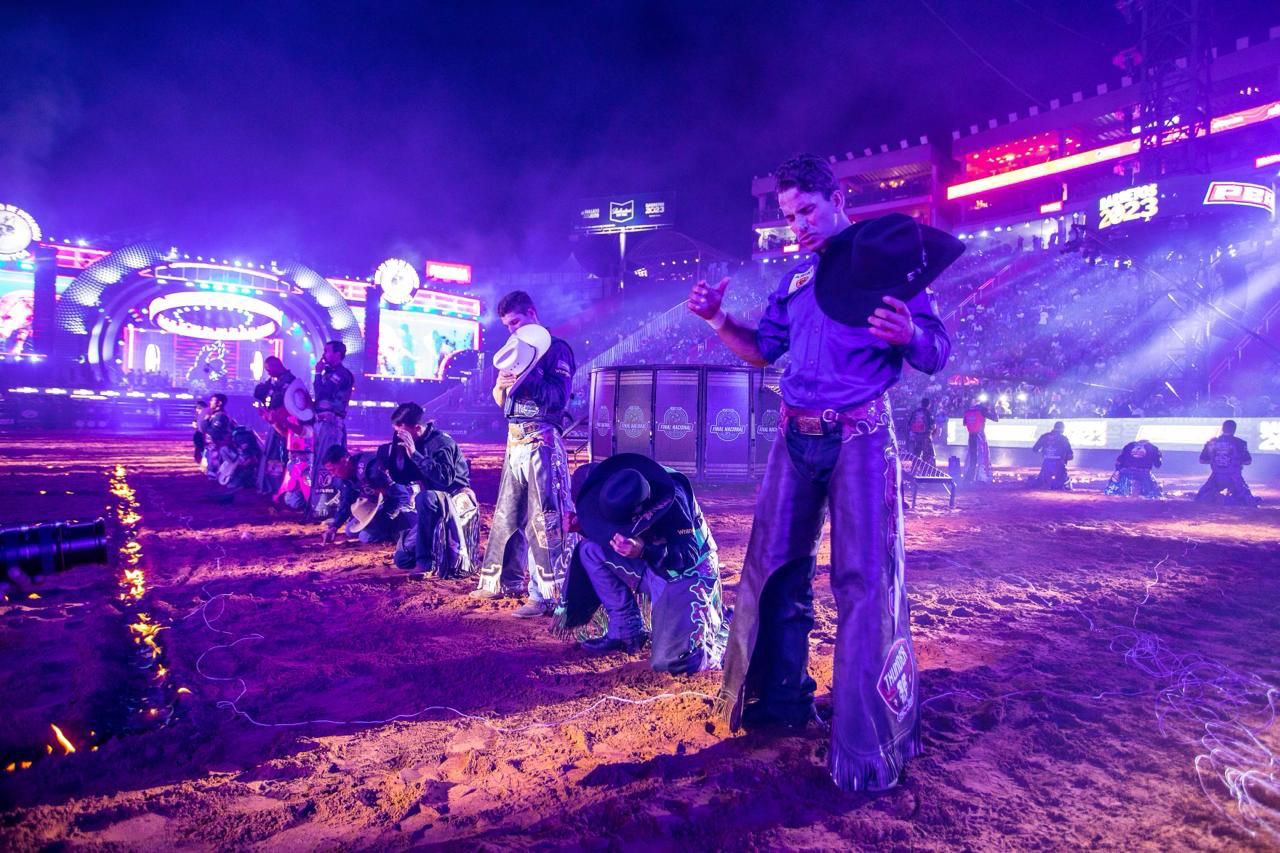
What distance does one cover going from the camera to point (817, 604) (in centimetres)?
555

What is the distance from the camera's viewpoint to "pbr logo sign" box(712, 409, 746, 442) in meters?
13.4

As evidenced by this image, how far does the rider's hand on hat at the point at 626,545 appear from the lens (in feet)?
12.5

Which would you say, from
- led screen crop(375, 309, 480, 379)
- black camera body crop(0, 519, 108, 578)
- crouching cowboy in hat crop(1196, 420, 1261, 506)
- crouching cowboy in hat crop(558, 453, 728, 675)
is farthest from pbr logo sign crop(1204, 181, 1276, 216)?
led screen crop(375, 309, 480, 379)

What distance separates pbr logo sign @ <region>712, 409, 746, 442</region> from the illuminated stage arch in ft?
53.9

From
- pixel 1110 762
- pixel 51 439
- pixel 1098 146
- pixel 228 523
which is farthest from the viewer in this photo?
pixel 1098 146

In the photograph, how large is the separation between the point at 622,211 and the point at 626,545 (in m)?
47.5

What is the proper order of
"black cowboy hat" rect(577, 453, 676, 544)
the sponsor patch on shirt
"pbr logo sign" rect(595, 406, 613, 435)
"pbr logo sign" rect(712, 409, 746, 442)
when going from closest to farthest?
1. the sponsor patch on shirt
2. "black cowboy hat" rect(577, 453, 676, 544)
3. "pbr logo sign" rect(712, 409, 746, 442)
4. "pbr logo sign" rect(595, 406, 613, 435)

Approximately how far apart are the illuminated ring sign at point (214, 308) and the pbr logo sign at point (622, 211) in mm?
24141

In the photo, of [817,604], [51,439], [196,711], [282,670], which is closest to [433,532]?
[282,670]

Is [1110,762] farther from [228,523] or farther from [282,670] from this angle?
[228,523]

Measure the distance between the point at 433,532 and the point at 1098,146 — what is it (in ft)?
149

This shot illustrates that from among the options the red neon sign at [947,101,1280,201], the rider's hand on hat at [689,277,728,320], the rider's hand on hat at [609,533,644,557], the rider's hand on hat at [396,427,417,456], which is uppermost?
the red neon sign at [947,101,1280,201]

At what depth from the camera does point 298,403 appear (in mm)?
9219

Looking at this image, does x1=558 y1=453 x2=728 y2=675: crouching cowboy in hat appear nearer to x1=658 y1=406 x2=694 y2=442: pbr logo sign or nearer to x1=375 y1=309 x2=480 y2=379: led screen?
x1=658 y1=406 x2=694 y2=442: pbr logo sign
